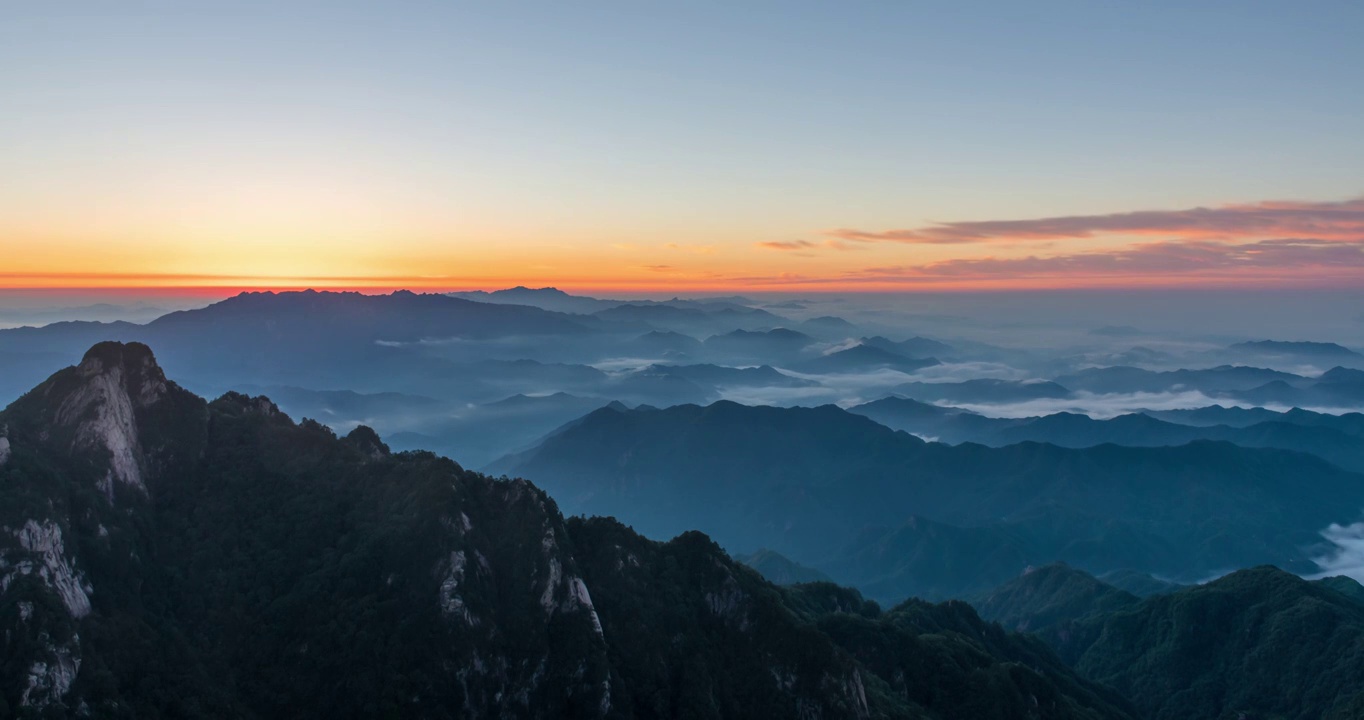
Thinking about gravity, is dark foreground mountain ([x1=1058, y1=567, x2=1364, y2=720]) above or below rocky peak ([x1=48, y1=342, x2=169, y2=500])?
below

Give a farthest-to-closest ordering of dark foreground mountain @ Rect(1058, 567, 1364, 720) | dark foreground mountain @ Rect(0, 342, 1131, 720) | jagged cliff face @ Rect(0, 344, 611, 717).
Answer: dark foreground mountain @ Rect(1058, 567, 1364, 720)
dark foreground mountain @ Rect(0, 342, 1131, 720)
jagged cliff face @ Rect(0, 344, 611, 717)

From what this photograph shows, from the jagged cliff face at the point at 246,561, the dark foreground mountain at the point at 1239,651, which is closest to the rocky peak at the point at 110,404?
the jagged cliff face at the point at 246,561

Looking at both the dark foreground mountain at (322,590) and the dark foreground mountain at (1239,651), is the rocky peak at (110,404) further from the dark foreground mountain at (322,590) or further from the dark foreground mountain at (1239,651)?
the dark foreground mountain at (1239,651)

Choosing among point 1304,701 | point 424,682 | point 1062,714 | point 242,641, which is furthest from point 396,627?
point 1304,701

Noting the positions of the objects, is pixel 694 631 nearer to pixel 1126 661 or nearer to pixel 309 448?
pixel 309 448

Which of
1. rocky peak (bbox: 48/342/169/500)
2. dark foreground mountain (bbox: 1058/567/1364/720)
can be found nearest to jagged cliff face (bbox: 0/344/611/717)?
rocky peak (bbox: 48/342/169/500)

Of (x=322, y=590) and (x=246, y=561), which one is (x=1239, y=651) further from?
(x=246, y=561)

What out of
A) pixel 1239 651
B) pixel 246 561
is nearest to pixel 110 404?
pixel 246 561

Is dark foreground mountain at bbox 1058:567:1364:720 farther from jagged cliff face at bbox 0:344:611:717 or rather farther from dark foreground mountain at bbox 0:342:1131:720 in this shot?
jagged cliff face at bbox 0:344:611:717
